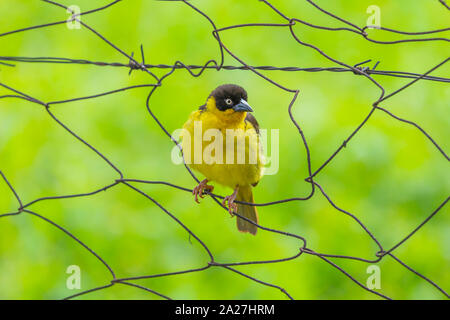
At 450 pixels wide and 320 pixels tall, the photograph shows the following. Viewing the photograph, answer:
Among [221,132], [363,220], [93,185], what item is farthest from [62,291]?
[363,220]

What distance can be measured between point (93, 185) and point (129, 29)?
170 centimetres

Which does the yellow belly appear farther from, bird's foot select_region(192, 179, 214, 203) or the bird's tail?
the bird's tail

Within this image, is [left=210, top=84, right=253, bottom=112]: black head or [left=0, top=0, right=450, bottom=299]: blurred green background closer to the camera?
[left=210, top=84, right=253, bottom=112]: black head

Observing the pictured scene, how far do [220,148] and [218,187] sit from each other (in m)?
1.17

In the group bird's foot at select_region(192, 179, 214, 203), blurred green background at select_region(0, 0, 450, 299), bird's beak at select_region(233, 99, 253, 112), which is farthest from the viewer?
blurred green background at select_region(0, 0, 450, 299)

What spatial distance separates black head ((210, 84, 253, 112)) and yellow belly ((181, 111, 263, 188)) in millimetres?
82

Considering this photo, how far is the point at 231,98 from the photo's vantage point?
3.28 meters

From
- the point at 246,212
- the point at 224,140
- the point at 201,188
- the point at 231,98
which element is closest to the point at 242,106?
the point at 231,98

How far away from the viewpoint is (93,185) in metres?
4.69

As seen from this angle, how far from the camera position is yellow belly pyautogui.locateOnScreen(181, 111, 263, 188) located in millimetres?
3283

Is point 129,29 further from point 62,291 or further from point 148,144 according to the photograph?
point 62,291

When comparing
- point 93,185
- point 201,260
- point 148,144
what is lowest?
point 201,260

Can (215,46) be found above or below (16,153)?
above

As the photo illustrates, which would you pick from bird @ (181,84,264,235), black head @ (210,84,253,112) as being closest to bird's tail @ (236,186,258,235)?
bird @ (181,84,264,235)
